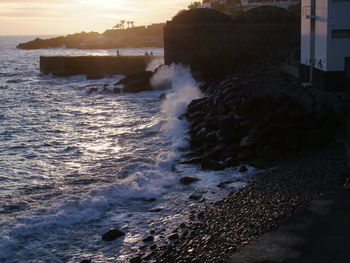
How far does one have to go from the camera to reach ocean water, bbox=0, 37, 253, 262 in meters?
7.67

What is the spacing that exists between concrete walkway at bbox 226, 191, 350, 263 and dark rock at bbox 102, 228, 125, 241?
2236 mm

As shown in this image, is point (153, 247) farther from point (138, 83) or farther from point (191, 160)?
point (138, 83)

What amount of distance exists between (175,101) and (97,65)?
18.5 meters

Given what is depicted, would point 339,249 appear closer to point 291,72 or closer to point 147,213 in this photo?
point 147,213

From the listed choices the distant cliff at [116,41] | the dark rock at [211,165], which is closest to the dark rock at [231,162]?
the dark rock at [211,165]

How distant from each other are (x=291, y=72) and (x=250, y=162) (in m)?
9.57

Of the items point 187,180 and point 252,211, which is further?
point 187,180

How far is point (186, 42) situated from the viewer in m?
30.8

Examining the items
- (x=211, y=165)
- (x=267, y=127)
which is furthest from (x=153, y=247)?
(x=267, y=127)

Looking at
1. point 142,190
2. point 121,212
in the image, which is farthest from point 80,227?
point 142,190

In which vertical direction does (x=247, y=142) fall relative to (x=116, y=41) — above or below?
below

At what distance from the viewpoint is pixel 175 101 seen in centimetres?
2252

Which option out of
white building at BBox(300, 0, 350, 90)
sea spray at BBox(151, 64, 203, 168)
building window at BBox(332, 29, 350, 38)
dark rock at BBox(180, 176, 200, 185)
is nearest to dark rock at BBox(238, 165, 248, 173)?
dark rock at BBox(180, 176, 200, 185)

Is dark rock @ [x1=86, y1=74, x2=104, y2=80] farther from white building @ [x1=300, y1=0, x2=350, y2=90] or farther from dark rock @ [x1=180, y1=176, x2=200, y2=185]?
dark rock @ [x1=180, y1=176, x2=200, y2=185]
